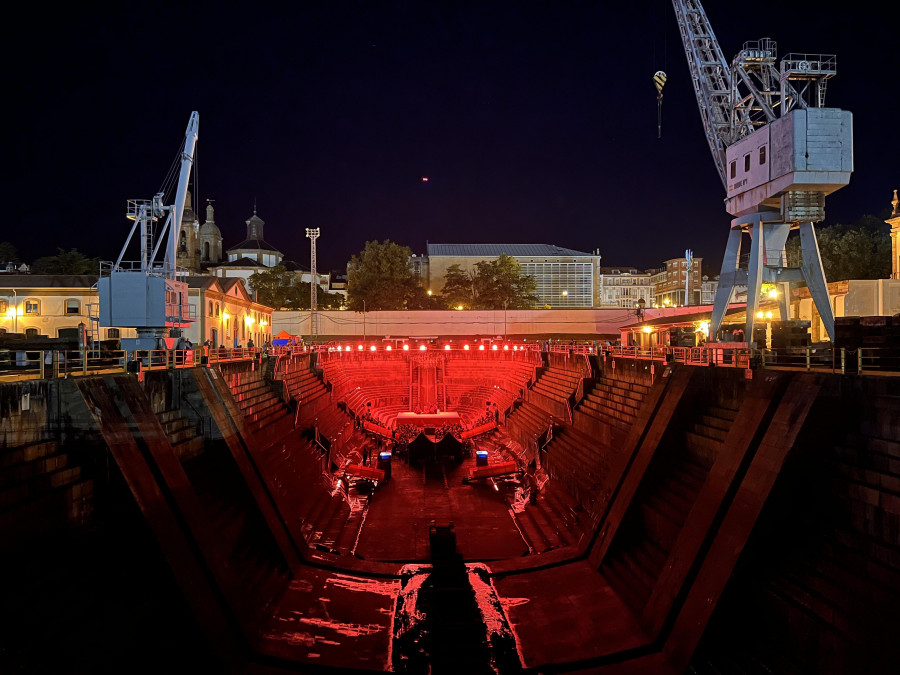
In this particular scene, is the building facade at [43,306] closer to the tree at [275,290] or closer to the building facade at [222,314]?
the building facade at [222,314]

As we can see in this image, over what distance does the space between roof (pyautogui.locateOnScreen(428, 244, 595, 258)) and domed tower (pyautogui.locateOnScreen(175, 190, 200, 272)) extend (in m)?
34.3

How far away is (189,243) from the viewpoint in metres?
78.9

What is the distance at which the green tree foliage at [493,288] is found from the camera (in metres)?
65.0

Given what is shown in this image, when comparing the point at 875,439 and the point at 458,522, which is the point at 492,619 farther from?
the point at 875,439

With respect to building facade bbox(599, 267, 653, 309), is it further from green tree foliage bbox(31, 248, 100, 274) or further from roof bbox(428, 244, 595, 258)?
green tree foliage bbox(31, 248, 100, 274)

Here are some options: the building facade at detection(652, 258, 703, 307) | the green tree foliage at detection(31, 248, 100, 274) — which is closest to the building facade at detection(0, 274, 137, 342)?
the green tree foliage at detection(31, 248, 100, 274)

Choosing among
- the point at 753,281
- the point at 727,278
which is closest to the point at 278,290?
the point at 727,278

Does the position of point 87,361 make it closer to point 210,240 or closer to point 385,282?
point 385,282

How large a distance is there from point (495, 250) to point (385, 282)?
2908 centimetres

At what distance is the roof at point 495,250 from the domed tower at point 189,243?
34277 millimetres

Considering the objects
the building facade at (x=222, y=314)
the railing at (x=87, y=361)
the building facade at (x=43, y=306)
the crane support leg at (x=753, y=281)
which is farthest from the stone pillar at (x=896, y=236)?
the building facade at (x=43, y=306)

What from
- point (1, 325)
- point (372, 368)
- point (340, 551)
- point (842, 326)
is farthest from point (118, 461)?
point (1, 325)

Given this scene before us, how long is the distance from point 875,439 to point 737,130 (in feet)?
69.9

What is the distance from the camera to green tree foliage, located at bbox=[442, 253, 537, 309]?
6500 centimetres
